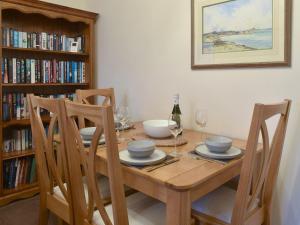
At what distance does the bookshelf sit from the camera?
2.31 meters

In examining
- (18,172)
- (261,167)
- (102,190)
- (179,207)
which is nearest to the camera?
(179,207)

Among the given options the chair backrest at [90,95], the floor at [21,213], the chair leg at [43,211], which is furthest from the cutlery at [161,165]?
the floor at [21,213]

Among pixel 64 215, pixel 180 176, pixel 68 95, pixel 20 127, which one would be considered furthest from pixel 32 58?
pixel 180 176

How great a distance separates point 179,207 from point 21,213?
1722 mm

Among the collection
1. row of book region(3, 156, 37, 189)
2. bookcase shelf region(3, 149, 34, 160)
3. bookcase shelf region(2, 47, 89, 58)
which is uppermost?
bookcase shelf region(2, 47, 89, 58)

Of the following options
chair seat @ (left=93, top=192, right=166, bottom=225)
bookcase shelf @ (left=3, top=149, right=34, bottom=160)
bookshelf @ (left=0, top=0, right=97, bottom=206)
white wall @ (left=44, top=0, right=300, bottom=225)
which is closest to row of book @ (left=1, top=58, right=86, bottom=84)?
bookshelf @ (left=0, top=0, right=97, bottom=206)

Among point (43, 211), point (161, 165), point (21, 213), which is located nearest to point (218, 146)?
point (161, 165)

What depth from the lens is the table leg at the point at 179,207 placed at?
0.99 meters

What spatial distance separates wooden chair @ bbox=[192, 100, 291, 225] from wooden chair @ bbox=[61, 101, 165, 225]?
0.27 metres

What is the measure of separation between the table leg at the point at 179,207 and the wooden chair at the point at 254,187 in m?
0.24

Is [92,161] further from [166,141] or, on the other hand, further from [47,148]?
[166,141]

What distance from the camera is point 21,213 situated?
2.14m

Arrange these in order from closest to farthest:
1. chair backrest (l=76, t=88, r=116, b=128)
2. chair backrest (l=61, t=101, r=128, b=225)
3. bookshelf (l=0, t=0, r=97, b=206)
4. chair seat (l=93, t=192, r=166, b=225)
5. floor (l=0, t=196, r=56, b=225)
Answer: chair backrest (l=61, t=101, r=128, b=225) < chair seat (l=93, t=192, r=166, b=225) < floor (l=0, t=196, r=56, b=225) < chair backrest (l=76, t=88, r=116, b=128) < bookshelf (l=0, t=0, r=97, b=206)

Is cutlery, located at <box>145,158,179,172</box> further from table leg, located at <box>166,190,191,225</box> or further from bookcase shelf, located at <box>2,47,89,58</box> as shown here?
bookcase shelf, located at <box>2,47,89,58</box>
